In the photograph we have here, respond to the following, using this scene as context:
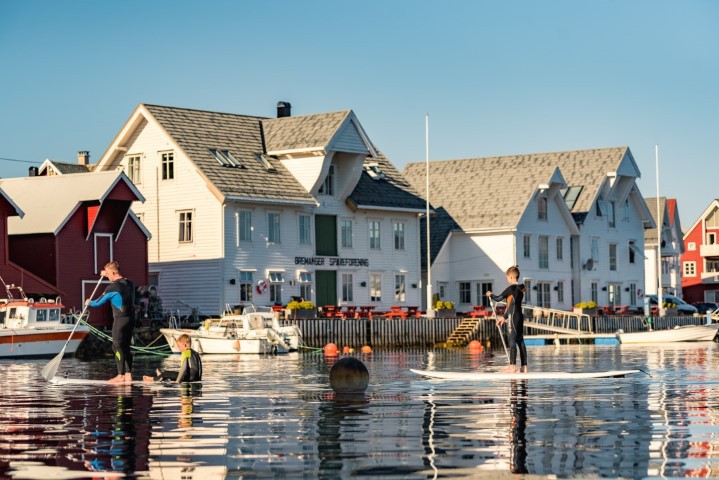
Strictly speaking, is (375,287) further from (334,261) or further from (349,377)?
(349,377)

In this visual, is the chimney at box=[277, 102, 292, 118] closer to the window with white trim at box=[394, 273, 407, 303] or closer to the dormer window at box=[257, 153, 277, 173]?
the dormer window at box=[257, 153, 277, 173]

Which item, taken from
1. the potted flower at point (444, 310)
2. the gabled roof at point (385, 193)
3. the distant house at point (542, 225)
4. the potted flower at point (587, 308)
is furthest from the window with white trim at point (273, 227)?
the potted flower at point (587, 308)

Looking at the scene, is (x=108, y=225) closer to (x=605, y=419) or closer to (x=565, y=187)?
(x=565, y=187)

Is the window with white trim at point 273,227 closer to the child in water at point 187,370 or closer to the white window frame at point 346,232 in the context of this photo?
the white window frame at point 346,232

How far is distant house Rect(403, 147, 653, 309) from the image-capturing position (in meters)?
76.9

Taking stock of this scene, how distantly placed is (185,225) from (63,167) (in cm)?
2039

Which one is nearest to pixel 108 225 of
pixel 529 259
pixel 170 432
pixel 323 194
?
pixel 323 194

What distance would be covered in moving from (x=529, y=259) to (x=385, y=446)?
64.1m

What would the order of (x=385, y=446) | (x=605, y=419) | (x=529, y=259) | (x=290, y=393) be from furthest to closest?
(x=529, y=259)
(x=290, y=393)
(x=605, y=419)
(x=385, y=446)

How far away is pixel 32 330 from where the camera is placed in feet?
163

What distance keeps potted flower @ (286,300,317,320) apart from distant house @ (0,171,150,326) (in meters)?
7.32

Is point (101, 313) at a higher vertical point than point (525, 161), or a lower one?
lower

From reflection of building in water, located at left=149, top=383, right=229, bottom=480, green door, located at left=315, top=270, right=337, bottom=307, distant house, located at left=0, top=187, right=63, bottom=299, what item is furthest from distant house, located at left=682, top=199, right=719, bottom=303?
reflection of building in water, located at left=149, top=383, right=229, bottom=480

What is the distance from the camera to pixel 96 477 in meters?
12.6
